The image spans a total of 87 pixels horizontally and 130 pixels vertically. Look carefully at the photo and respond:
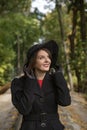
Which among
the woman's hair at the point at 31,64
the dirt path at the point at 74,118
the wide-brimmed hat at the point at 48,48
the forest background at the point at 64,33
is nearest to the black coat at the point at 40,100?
the woman's hair at the point at 31,64

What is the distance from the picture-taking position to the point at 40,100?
5012mm

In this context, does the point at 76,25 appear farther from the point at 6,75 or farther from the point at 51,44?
the point at 51,44

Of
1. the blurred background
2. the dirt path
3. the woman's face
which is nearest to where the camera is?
the woman's face

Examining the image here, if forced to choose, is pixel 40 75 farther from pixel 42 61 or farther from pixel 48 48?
pixel 48 48

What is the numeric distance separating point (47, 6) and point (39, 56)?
20210mm

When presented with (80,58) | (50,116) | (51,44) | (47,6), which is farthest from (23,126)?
(47,6)

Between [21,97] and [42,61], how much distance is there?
0.50m

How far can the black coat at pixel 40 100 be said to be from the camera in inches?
195

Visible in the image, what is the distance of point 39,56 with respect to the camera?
5.13 meters

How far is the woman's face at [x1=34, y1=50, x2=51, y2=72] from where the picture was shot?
16.6 feet

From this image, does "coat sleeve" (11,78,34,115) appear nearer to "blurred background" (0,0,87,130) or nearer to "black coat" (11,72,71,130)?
"black coat" (11,72,71,130)

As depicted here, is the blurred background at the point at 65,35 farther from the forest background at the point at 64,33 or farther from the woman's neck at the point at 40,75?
the woman's neck at the point at 40,75

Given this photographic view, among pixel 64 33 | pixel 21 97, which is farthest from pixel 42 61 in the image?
pixel 64 33

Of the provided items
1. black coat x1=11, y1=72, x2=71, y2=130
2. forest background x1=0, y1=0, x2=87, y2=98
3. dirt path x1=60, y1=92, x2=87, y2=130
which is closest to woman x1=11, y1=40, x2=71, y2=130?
black coat x1=11, y1=72, x2=71, y2=130
